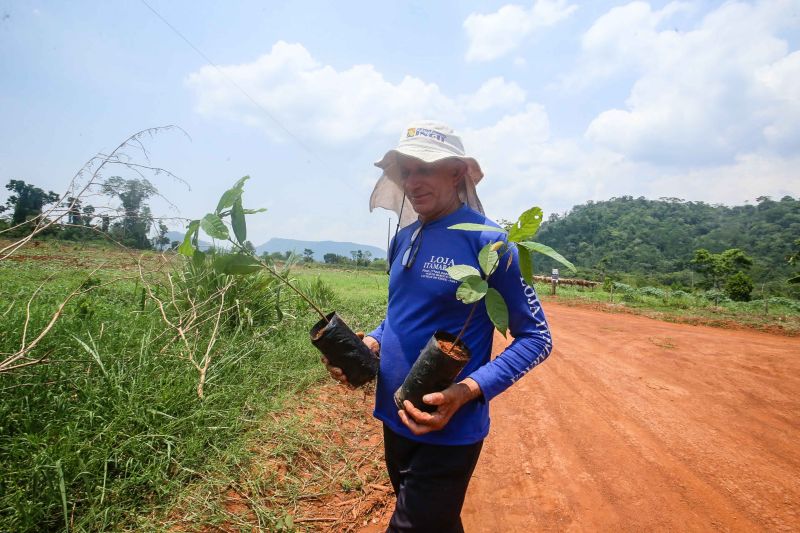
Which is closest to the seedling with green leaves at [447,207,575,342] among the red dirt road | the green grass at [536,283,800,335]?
the red dirt road

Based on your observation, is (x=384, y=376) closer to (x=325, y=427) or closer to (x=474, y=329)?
(x=474, y=329)

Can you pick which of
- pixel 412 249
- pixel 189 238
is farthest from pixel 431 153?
pixel 189 238

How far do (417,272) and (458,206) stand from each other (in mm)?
305

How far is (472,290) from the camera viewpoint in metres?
1.17

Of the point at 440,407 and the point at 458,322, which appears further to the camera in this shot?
the point at 458,322

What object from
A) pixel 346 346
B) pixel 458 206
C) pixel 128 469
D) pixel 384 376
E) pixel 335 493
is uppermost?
pixel 458 206

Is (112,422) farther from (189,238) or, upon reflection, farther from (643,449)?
(643,449)

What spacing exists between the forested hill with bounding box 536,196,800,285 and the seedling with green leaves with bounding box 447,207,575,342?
41199 mm

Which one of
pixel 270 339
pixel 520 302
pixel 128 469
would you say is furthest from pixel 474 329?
pixel 270 339

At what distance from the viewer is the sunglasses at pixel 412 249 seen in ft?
4.79

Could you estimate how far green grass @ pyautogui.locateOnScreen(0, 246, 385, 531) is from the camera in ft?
6.04

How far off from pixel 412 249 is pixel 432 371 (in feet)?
1.58

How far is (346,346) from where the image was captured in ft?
4.90

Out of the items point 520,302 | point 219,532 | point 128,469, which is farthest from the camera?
point 128,469
